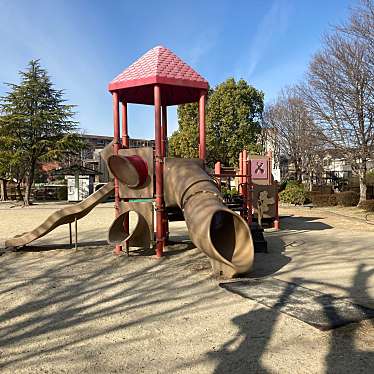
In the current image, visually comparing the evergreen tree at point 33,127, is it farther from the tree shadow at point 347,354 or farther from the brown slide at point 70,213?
the tree shadow at point 347,354

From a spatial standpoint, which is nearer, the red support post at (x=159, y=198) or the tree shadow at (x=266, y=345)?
the tree shadow at (x=266, y=345)

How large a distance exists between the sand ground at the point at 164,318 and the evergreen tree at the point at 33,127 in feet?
60.3

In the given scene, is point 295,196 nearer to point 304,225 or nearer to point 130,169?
point 304,225

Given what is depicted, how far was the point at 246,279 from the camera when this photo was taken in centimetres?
586

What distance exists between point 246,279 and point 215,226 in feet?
3.18

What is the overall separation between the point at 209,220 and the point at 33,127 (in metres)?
23.1

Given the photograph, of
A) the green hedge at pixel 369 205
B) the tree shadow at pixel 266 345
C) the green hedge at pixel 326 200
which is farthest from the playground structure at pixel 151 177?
the green hedge at pixel 326 200

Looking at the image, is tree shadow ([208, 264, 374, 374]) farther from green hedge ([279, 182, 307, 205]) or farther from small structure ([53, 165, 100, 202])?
small structure ([53, 165, 100, 202])

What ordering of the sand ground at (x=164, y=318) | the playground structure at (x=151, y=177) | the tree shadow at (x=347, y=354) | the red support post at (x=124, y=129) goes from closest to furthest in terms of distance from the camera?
the tree shadow at (x=347, y=354) → the sand ground at (x=164, y=318) → the playground structure at (x=151, y=177) → the red support post at (x=124, y=129)

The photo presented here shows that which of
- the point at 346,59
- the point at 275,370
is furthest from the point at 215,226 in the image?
the point at 346,59

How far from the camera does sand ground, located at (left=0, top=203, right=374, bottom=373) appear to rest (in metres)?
3.22

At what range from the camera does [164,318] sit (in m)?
4.27

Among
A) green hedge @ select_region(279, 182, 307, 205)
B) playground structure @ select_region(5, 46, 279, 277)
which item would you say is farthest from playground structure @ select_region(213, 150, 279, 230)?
green hedge @ select_region(279, 182, 307, 205)

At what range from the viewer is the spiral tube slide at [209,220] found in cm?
465
